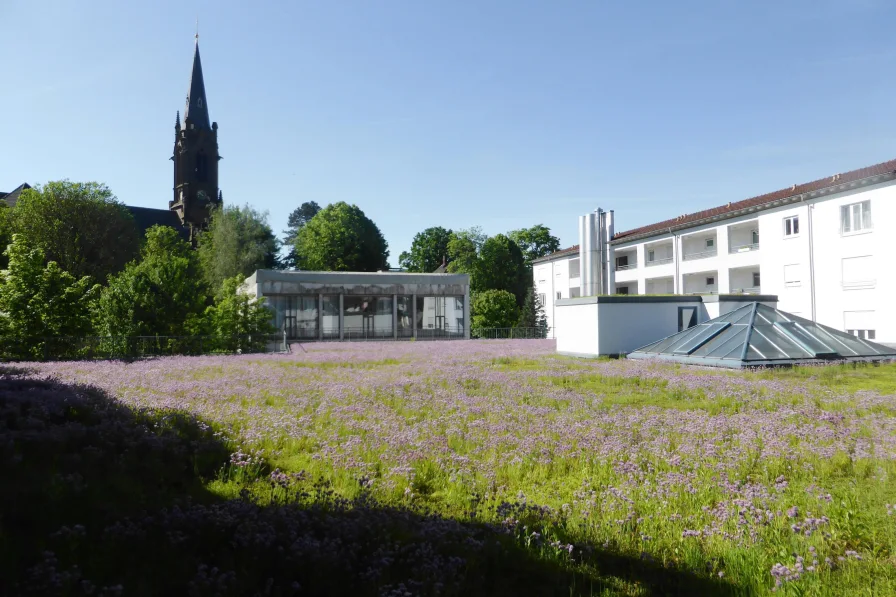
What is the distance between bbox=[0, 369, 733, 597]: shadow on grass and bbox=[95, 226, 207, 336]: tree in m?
22.2

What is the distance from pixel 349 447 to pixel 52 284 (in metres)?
22.3

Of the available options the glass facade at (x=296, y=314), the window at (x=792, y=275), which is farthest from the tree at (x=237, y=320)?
the window at (x=792, y=275)

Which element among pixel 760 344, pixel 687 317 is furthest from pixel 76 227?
pixel 760 344

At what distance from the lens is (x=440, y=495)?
20.9 feet

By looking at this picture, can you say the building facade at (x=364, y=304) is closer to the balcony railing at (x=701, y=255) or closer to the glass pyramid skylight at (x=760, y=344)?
the balcony railing at (x=701, y=255)

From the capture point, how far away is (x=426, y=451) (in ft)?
25.4

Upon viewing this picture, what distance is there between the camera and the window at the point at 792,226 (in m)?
35.9

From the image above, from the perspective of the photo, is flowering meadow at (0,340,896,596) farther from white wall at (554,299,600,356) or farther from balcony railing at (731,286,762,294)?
balcony railing at (731,286,762,294)

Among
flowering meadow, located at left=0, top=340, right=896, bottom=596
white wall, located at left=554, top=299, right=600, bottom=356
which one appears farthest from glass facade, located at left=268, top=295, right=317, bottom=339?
flowering meadow, located at left=0, top=340, right=896, bottom=596

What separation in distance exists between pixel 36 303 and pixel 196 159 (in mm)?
61053

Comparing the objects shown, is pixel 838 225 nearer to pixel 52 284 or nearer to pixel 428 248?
pixel 52 284

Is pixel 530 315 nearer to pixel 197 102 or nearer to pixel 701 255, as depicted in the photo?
pixel 701 255

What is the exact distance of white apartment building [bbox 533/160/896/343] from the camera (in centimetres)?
3047

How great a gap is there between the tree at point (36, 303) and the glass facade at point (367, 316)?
17294 mm
